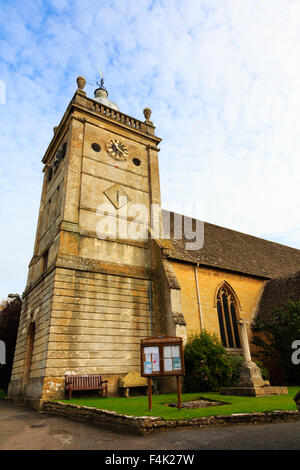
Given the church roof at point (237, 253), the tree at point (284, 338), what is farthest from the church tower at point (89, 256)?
the tree at point (284, 338)

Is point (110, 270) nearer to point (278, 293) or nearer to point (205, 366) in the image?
point (205, 366)

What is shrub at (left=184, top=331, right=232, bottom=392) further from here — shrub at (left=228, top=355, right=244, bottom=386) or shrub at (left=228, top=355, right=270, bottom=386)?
shrub at (left=228, top=355, right=270, bottom=386)

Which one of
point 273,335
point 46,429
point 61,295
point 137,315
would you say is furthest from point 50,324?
point 273,335

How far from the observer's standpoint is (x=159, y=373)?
27.8 feet

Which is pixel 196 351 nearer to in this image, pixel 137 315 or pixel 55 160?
pixel 137 315

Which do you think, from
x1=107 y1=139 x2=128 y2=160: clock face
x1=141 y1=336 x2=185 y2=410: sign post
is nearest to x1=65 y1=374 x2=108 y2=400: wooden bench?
x1=141 y1=336 x2=185 y2=410: sign post

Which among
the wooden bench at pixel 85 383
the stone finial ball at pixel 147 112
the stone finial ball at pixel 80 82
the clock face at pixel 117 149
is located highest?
Result: the stone finial ball at pixel 147 112

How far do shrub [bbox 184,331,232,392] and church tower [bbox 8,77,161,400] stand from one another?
2581 mm

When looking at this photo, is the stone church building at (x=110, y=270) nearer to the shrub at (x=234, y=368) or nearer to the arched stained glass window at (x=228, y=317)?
the arched stained glass window at (x=228, y=317)

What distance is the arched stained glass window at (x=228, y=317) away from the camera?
17.1m

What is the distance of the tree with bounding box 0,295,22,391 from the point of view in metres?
22.0

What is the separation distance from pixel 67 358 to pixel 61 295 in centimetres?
259

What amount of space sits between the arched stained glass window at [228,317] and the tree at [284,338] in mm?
1206

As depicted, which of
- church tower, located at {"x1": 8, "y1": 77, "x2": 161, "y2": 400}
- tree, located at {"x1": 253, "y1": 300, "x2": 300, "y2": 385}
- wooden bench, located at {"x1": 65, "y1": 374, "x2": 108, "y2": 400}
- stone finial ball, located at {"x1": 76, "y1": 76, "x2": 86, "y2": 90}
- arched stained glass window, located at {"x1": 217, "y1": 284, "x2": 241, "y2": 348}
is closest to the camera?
wooden bench, located at {"x1": 65, "y1": 374, "x2": 108, "y2": 400}
